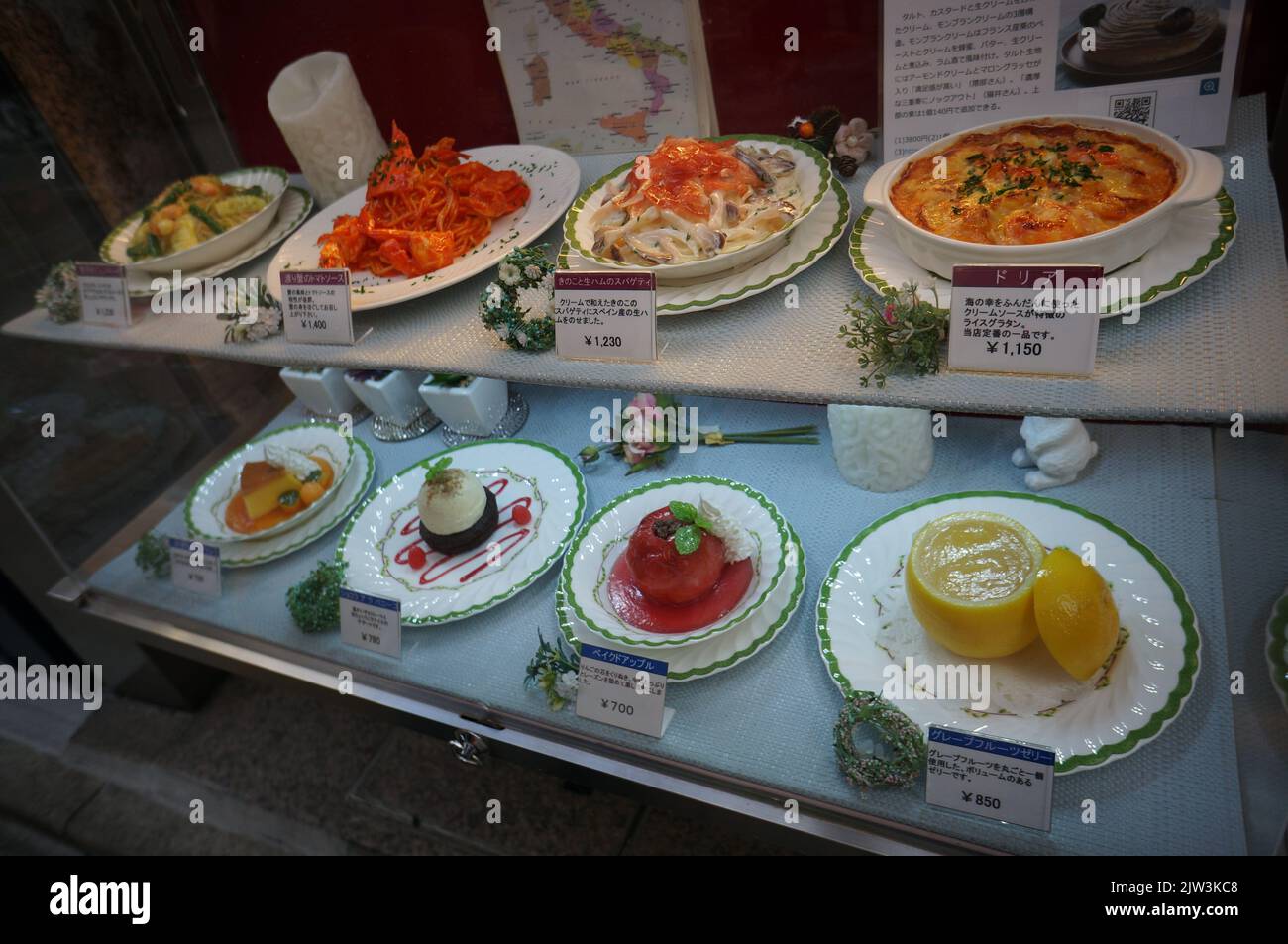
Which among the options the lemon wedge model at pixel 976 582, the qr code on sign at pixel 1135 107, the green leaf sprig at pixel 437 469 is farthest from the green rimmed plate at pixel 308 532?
the qr code on sign at pixel 1135 107

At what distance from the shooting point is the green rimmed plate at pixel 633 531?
1.54 m

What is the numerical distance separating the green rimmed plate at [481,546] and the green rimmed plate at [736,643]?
317 mm

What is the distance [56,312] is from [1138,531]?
2.23m

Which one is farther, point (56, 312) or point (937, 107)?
point (56, 312)

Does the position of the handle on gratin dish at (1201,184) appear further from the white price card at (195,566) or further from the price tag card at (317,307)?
the white price card at (195,566)

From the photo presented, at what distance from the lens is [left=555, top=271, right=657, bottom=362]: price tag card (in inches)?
44.7

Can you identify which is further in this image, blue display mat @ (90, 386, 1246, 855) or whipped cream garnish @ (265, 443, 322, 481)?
whipped cream garnish @ (265, 443, 322, 481)

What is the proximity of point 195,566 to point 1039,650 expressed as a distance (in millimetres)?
1936

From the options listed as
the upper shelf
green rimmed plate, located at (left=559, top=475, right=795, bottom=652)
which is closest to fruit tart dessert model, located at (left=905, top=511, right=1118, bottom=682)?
green rimmed plate, located at (left=559, top=475, right=795, bottom=652)

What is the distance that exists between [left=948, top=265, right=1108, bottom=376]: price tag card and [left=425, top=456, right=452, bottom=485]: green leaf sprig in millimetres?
1244

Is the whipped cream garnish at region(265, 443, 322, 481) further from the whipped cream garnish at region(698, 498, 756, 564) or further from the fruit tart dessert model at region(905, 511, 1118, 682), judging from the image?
the fruit tart dessert model at region(905, 511, 1118, 682)

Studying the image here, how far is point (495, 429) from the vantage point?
223 centimetres
